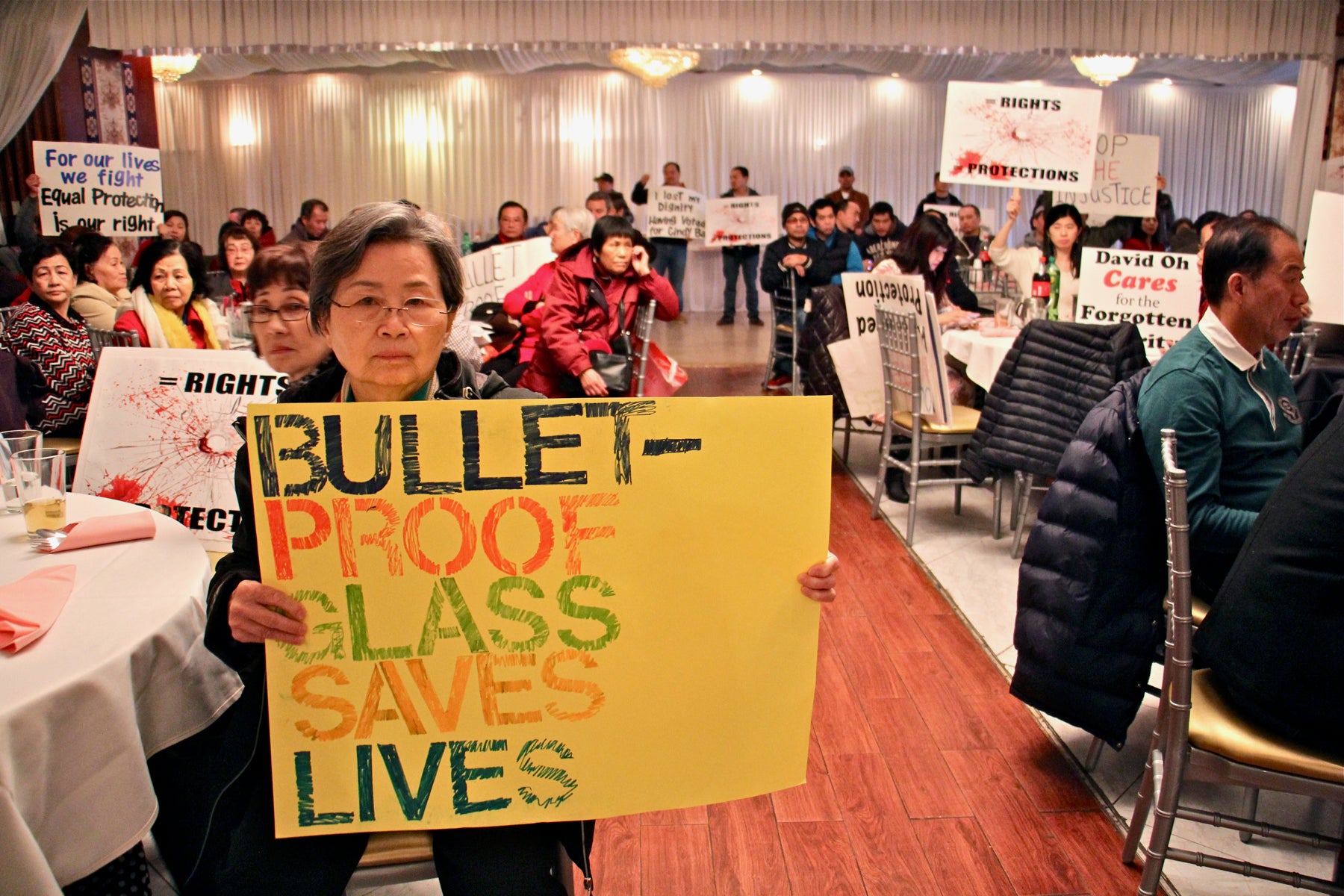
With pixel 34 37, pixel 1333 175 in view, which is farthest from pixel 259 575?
pixel 1333 175

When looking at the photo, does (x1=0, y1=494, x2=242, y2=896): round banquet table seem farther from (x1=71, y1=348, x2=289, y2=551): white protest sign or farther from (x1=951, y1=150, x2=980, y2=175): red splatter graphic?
(x1=951, y1=150, x2=980, y2=175): red splatter graphic

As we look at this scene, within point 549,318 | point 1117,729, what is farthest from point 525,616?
point 549,318

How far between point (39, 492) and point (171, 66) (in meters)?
9.89

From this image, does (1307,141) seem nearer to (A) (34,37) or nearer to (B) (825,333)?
(B) (825,333)

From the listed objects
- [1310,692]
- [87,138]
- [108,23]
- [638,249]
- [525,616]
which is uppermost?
[108,23]

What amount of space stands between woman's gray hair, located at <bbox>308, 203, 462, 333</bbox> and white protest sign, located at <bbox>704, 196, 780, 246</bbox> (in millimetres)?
9997

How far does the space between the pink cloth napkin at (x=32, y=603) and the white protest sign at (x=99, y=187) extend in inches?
192

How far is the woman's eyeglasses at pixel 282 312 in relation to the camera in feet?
6.96

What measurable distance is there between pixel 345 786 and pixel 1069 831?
174 centimetres

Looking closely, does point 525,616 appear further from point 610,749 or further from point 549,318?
point 549,318

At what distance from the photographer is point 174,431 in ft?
7.91

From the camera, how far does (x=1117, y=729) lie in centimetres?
230

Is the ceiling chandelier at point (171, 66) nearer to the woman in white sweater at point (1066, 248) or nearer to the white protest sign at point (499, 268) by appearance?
the white protest sign at point (499, 268)

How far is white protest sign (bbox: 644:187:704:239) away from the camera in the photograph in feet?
37.4
